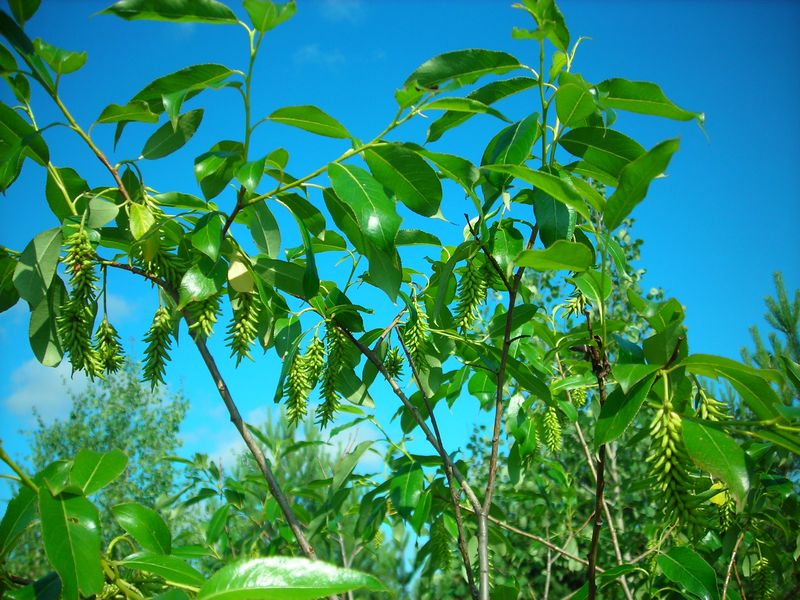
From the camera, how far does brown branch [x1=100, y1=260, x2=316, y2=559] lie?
133 cm

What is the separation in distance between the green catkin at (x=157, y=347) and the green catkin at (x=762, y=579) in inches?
72.6

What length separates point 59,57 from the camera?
1.25 meters

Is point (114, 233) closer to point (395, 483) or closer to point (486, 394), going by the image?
point (395, 483)

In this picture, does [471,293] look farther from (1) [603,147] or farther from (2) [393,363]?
(1) [603,147]

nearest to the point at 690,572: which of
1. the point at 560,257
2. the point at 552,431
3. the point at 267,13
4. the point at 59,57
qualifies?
the point at 552,431

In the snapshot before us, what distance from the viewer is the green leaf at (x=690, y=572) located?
4.83 feet

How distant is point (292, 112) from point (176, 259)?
0.37m

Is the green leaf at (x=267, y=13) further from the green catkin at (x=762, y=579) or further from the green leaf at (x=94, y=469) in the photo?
the green catkin at (x=762, y=579)

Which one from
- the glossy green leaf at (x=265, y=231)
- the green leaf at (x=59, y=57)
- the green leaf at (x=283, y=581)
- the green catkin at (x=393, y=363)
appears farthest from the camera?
the green catkin at (x=393, y=363)

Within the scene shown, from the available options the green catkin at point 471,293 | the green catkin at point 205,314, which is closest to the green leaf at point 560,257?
the green catkin at point 471,293

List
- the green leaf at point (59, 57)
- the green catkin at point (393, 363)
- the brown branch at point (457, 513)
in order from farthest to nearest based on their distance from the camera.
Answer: the green catkin at point (393, 363) → the brown branch at point (457, 513) → the green leaf at point (59, 57)

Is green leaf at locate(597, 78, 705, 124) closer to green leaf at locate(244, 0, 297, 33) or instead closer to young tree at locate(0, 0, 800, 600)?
young tree at locate(0, 0, 800, 600)

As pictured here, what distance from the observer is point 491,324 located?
170 centimetres

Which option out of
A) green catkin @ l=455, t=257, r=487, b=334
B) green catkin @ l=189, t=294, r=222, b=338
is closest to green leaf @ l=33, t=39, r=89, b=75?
green catkin @ l=189, t=294, r=222, b=338
